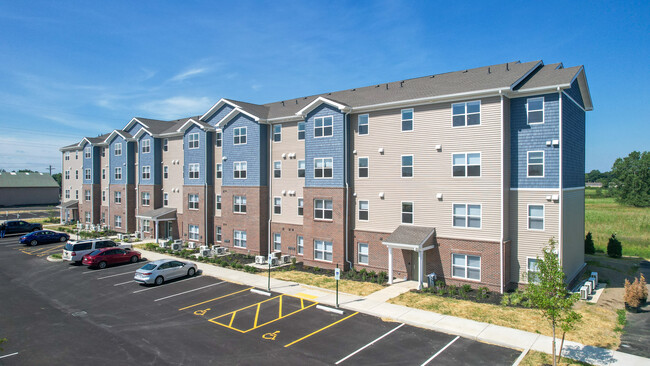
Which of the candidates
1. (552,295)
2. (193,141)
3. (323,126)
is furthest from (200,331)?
(193,141)

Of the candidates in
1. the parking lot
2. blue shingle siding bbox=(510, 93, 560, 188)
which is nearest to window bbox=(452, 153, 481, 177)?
blue shingle siding bbox=(510, 93, 560, 188)

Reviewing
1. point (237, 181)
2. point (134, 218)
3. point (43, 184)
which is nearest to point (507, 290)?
point (237, 181)

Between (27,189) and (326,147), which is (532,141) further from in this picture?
(27,189)

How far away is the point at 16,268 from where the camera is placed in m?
27.5

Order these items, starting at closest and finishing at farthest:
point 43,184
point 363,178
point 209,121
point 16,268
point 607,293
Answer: point 607,293
point 363,178
point 16,268
point 209,121
point 43,184

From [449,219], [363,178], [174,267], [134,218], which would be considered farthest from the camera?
[134,218]

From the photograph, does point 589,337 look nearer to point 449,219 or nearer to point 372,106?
point 449,219

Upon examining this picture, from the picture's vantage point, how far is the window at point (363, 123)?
83.7ft

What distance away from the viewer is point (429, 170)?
22.7 metres

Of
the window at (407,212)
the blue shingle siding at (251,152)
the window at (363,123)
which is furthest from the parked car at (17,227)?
the window at (407,212)

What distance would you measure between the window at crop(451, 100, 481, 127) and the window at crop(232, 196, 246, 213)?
18056 mm

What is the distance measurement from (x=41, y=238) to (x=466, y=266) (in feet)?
134

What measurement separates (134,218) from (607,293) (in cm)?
4451

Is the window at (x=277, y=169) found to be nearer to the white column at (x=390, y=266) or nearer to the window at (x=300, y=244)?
the window at (x=300, y=244)
